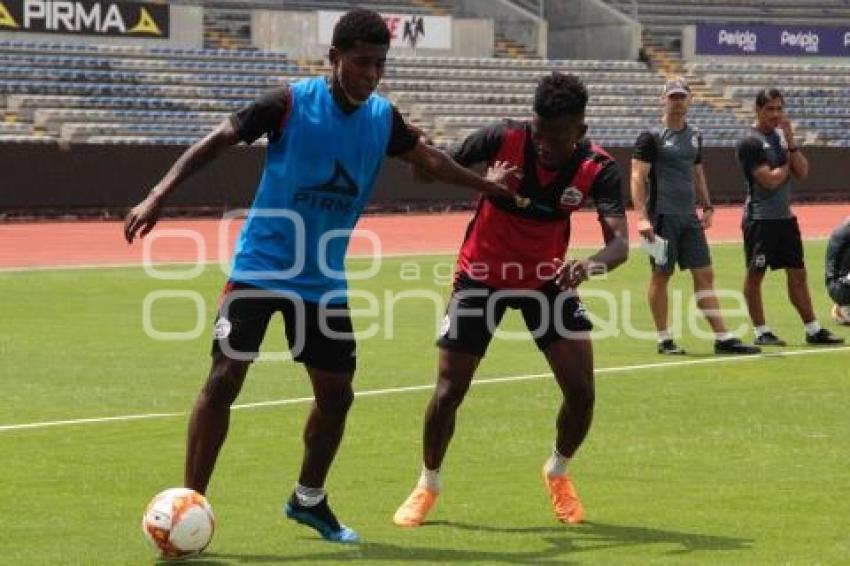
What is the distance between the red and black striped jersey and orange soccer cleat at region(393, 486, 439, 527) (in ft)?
3.30

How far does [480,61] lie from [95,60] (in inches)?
455

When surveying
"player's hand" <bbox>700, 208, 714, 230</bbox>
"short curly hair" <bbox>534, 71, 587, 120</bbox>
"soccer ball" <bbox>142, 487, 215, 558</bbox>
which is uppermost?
"short curly hair" <bbox>534, 71, 587, 120</bbox>

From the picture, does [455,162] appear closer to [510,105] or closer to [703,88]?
[510,105]

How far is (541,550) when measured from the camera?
25.9ft

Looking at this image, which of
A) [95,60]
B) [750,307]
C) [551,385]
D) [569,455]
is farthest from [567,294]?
[95,60]

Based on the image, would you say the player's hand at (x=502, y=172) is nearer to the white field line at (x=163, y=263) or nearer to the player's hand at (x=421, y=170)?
the player's hand at (x=421, y=170)

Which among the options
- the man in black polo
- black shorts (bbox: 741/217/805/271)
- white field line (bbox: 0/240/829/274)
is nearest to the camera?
black shorts (bbox: 741/217/805/271)

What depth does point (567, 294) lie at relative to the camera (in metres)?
8.84

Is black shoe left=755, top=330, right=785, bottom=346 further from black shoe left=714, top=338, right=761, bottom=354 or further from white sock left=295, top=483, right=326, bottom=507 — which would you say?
white sock left=295, top=483, right=326, bottom=507

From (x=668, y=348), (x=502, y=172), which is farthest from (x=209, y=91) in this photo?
(x=502, y=172)

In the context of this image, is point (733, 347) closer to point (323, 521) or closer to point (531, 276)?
point (531, 276)

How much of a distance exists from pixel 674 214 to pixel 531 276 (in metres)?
7.42

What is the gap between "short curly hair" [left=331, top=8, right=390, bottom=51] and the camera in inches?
299

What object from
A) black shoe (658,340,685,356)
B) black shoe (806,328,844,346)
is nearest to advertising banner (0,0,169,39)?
black shoe (806,328,844,346)
